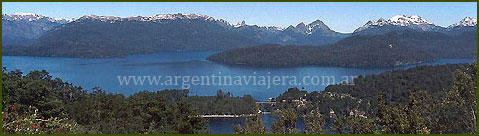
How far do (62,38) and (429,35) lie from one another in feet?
247

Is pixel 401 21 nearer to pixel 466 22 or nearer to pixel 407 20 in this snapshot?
pixel 407 20

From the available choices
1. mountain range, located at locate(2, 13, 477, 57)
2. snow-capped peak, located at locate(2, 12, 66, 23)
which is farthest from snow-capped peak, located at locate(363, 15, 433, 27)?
snow-capped peak, located at locate(2, 12, 66, 23)

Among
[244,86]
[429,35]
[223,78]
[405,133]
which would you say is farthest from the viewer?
[429,35]

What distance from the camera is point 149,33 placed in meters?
112

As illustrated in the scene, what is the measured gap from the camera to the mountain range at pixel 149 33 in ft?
266

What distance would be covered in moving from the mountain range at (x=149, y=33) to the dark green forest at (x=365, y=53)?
1003 inches

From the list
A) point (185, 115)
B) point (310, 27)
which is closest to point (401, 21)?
point (310, 27)

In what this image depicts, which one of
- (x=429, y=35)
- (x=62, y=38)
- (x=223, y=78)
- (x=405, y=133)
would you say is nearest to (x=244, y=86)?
(x=223, y=78)

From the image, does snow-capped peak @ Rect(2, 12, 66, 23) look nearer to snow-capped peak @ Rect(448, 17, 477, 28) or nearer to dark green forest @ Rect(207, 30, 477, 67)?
dark green forest @ Rect(207, 30, 477, 67)

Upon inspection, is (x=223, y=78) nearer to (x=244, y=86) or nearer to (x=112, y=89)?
(x=244, y=86)

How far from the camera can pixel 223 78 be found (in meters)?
47.3

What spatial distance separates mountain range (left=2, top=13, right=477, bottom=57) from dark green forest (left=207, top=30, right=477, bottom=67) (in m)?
25.5

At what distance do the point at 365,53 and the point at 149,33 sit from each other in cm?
6295

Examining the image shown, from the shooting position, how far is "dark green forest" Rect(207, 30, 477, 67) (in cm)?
6219
